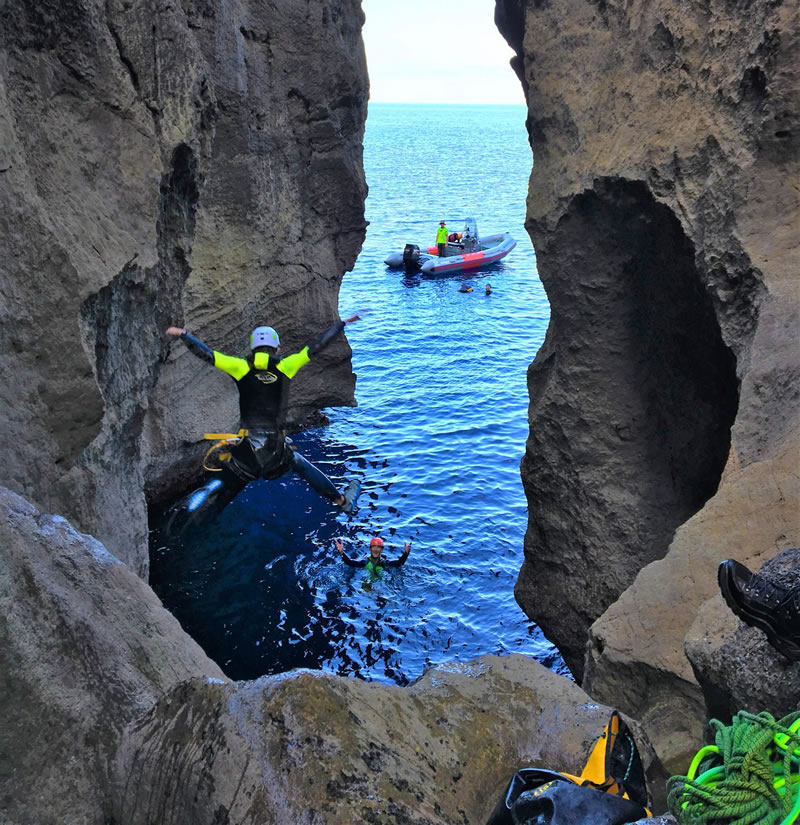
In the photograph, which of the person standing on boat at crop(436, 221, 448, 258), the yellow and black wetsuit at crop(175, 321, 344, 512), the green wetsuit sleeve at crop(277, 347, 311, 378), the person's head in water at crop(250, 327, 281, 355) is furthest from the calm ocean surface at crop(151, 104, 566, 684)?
the person standing on boat at crop(436, 221, 448, 258)

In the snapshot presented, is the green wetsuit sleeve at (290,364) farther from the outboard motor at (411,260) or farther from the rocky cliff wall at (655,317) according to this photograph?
the outboard motor at (411,260)

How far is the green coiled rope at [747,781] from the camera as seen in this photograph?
113 inches

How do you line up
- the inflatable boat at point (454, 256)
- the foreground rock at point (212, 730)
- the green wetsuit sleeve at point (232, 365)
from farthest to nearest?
the inflatable boat at point (454, 256) < the green wetsuit sleeve at point (232, 365) < the foreground rock at point (212, 730)

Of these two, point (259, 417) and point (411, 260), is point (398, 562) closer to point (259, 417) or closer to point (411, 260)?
point (259, 417)

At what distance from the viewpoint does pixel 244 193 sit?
16.8 metres

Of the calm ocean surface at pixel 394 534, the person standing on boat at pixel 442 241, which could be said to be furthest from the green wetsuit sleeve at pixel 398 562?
the person standing on boat at pixel 442 241

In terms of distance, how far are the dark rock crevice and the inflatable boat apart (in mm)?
24871

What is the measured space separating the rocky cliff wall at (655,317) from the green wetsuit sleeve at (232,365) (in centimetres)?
357

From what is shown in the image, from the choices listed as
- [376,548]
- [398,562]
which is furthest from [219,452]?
[398,562]

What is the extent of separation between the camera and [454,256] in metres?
36.2

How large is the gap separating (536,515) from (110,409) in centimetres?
529

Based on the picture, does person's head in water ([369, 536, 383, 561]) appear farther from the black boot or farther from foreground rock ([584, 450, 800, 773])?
the black boot

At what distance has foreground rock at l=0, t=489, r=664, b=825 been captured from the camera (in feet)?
13.5

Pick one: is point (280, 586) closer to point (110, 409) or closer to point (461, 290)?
point (110, 409)
